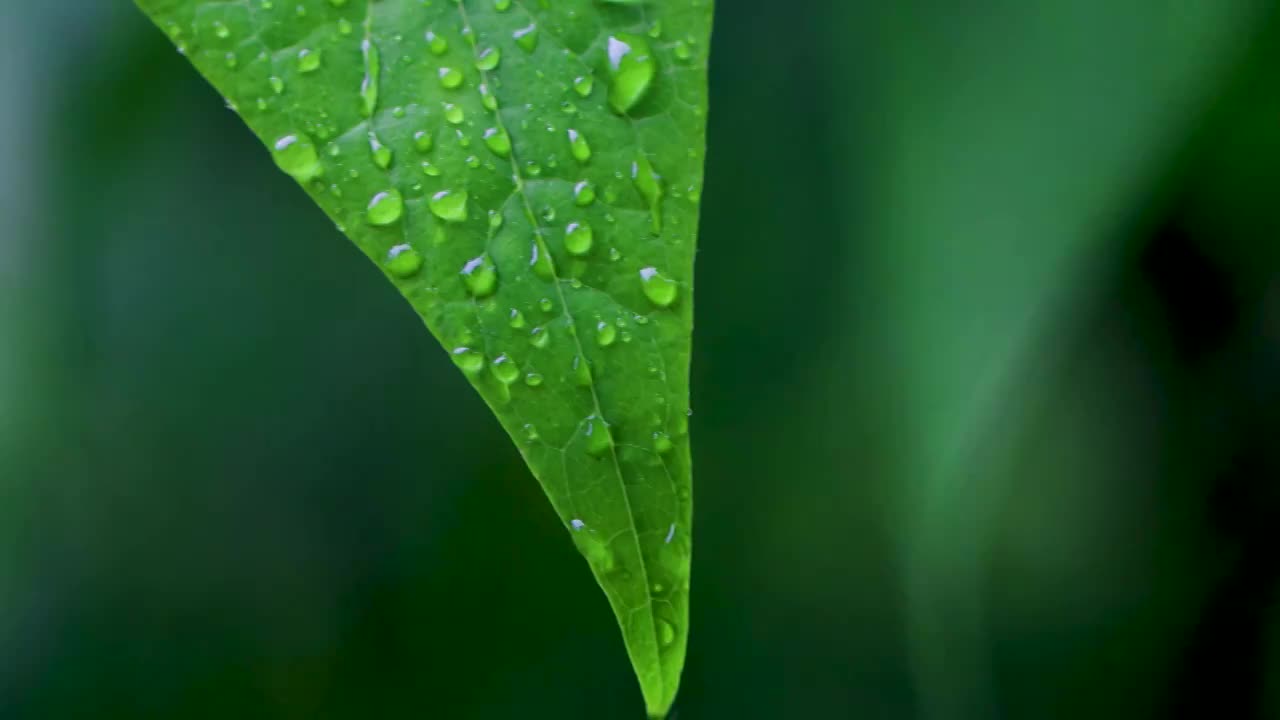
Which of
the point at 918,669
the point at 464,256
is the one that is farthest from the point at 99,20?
the point at 918,669

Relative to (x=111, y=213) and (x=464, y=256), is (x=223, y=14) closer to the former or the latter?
(x=464, y=256)

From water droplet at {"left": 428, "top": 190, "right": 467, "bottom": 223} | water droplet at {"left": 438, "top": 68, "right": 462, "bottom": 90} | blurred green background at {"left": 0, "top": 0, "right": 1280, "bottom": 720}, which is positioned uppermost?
water droplet at {"left": 438, "top": 68, "right": 462, "bottom": 90}

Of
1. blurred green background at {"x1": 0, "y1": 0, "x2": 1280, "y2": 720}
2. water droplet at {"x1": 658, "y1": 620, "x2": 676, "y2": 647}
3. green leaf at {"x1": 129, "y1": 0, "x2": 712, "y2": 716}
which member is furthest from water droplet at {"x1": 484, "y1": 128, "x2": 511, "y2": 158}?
blurred green background at {"x1": 0, "y1": 0, "x2": 1280, "y2": 720}

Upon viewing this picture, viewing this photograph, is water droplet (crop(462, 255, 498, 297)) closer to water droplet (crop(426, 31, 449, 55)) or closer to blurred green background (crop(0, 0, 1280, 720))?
water droplet (crop(426, 31, 449, 55))

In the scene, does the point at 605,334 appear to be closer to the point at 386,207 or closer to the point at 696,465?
the point at 386,207

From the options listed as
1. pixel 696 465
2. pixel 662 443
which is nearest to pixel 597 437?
pixel 662 443

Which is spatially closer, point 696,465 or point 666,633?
point 666,633
